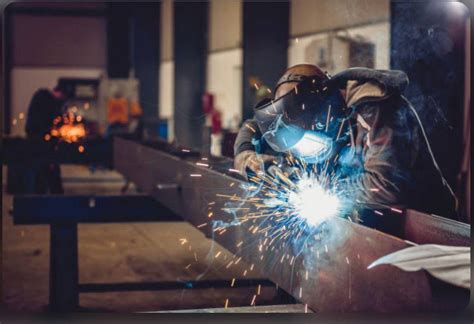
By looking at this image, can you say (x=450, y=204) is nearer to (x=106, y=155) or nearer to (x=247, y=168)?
(x=247, y=168)

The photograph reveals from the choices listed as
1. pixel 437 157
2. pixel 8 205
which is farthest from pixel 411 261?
pixel 8 205

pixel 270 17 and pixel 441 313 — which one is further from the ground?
pixel 270 17

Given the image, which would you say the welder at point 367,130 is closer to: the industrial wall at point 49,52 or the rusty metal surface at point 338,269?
the rusty metal surface at point 338,269

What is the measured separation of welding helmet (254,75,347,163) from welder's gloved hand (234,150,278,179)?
0.63 ft

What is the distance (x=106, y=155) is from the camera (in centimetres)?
464

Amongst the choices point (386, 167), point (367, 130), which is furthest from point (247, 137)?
point (386, 167)

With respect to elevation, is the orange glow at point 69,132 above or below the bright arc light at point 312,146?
below

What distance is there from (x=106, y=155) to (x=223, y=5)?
545cm

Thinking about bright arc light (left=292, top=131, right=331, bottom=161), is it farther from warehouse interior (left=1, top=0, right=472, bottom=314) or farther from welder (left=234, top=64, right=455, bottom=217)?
warehouse interior (left=1, top=0, right=472, bottom=314)

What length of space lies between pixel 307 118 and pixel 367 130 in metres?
0.23

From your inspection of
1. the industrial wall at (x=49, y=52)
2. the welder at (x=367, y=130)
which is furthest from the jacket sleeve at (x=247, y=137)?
the industrial wall at (x=49, y=52)

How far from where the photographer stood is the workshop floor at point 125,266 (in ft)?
10.8

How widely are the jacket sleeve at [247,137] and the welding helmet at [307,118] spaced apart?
0.39 metres

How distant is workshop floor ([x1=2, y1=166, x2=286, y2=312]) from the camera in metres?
3.30
